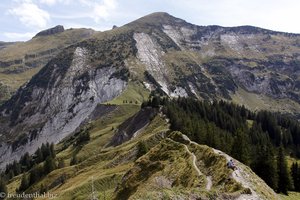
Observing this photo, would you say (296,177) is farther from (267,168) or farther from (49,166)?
(49,166)

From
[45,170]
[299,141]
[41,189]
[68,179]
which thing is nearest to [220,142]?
[68,179]

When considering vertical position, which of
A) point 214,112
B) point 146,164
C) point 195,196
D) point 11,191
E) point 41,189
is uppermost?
point 195,196

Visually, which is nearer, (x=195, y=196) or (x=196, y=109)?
Result: (x=195, y=196)

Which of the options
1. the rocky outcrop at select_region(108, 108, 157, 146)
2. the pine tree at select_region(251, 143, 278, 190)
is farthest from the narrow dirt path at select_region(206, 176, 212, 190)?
the rocky outcrop at select_region(108, 108, 157, 146)

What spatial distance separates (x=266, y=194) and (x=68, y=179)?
89476 mm

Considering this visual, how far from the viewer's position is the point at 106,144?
591 ft

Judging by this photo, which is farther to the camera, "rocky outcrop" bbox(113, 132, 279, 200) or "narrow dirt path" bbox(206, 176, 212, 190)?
"narrow dirt path" bbox(206, 176, 212, 190)

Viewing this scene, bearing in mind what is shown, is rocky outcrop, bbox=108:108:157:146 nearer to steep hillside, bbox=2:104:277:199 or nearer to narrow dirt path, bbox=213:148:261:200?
steep hillside, bbox=2:104:277:199

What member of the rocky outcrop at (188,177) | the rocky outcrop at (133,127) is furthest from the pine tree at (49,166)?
the rocky outcrop at (188,177)

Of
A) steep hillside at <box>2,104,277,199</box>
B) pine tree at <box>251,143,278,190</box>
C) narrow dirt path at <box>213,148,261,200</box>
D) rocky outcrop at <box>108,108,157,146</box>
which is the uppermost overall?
narrow dirt path at <box>213,148,261,200</box>

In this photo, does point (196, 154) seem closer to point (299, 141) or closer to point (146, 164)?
point (146, 164)

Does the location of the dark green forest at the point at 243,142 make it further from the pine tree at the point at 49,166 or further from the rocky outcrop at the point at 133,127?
the pine tree at the point at 49,166

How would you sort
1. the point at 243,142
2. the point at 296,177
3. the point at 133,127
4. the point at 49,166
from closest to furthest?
the point at 243,142 < the point at 296,177 < the point at 49,166 < the point at 133,127

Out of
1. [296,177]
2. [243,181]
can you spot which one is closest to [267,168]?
[296,177]
